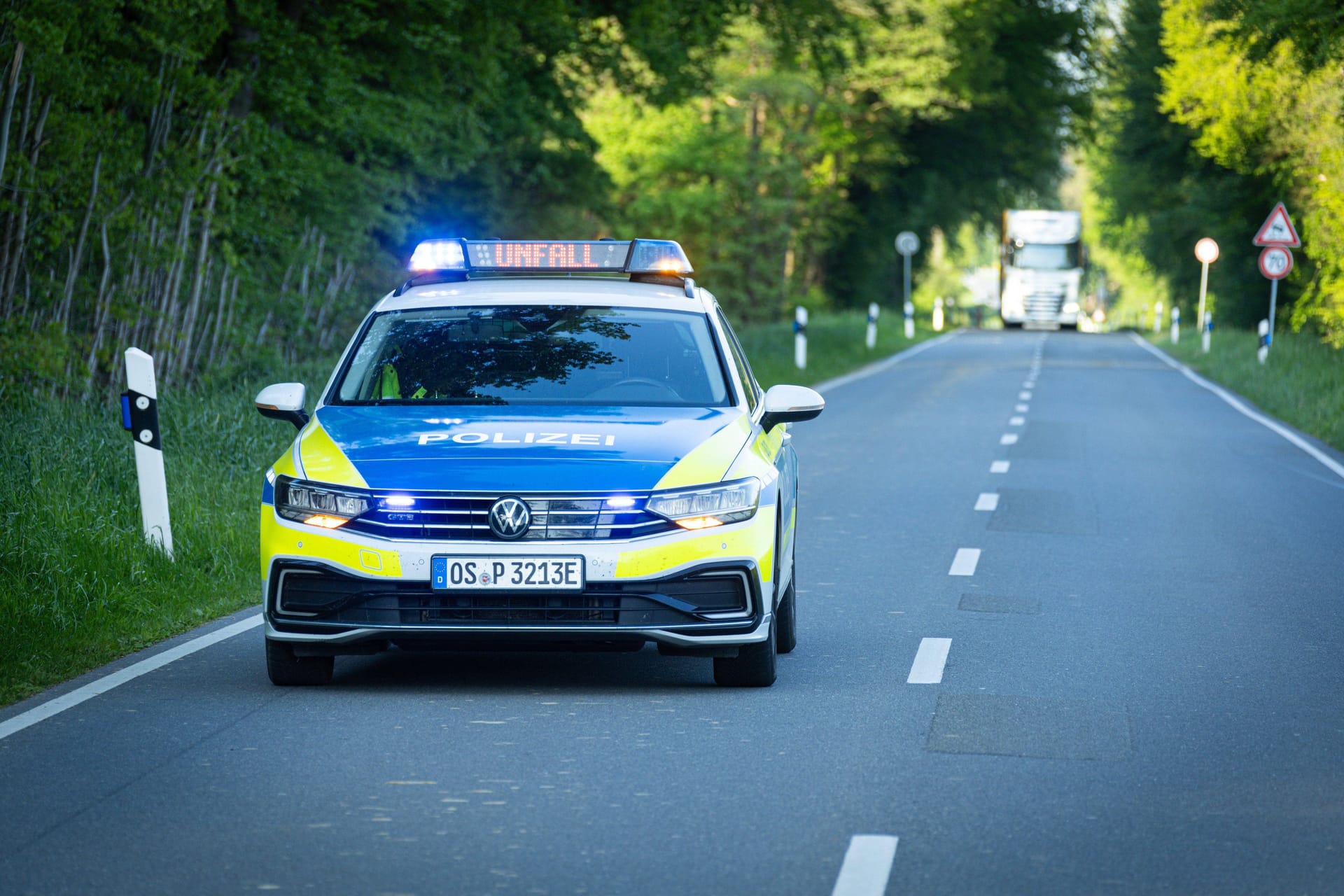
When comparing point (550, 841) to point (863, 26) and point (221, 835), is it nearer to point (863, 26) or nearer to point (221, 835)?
point (221, 835)

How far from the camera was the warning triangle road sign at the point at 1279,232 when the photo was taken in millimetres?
34156

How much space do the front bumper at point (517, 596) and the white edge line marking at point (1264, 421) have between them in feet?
38.9

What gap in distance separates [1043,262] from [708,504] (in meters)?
Answer: 59.4

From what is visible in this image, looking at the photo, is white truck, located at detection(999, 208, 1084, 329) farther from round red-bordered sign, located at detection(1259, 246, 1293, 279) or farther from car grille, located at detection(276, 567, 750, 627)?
car grille, located at detection(276, 567, 750, 627)

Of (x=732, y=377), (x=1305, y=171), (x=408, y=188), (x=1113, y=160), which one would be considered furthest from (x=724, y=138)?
(x=732, y=377)

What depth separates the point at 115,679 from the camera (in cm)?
816

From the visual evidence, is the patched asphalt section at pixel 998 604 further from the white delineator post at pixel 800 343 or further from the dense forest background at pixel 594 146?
the white delineator post at pixel 800 343

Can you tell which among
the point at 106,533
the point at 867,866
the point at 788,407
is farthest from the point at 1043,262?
the point at 867,866

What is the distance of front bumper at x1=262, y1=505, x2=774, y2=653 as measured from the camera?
7.45 metres

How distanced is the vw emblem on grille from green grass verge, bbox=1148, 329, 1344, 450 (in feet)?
51.8

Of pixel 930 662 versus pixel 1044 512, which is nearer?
pixel 930 662

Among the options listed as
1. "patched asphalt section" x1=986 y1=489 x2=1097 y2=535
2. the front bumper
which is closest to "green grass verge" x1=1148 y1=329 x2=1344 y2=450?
"patched asphalt section" x1=986 y1=489 x2=1097 y2=535

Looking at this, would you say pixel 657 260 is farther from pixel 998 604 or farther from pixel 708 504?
pixel 998 604

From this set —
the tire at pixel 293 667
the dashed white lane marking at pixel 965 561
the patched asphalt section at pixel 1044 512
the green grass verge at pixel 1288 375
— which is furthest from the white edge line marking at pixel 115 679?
the green grass verge at pixel 1288 375
